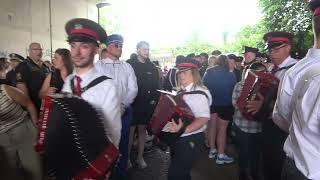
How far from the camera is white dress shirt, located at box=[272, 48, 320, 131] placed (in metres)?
Result: 2.64

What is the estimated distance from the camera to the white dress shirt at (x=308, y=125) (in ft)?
7.72

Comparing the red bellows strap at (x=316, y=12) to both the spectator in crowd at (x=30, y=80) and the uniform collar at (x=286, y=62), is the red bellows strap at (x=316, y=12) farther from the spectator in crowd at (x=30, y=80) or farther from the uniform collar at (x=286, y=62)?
the spectator in crowd at (x=30, y=80)

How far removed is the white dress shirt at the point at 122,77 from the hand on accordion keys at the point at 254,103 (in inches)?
74.3

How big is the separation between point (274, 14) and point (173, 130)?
1162cm

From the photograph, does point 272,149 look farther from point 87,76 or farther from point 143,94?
point 143,94

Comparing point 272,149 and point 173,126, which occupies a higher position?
point 173,126

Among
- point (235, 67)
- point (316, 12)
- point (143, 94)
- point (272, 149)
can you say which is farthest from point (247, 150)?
point (235, 67)

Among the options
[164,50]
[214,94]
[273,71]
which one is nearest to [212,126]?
[214,94]

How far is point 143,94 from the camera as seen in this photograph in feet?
23.5

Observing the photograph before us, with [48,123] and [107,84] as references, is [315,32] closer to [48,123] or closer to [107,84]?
[107,84]

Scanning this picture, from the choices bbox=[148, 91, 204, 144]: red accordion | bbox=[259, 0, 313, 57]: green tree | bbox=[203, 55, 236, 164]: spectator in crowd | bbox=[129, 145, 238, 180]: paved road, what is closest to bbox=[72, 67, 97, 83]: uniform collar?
bbox=[148, 91, 204, 144]: red accordion

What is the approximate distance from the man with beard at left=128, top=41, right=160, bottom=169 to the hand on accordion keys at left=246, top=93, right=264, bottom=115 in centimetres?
253

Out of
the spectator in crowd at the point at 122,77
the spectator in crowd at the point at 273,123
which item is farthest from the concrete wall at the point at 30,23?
the spectator in crowd at the point at 273,123

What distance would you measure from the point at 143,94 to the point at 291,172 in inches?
183
